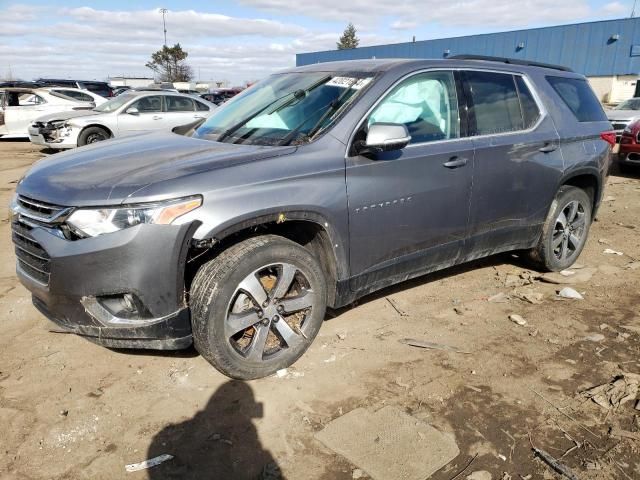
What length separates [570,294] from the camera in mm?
4457

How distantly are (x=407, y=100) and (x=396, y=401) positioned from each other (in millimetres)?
2006

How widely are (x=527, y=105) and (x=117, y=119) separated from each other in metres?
10.1

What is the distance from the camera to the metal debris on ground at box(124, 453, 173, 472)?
2367 millimetres

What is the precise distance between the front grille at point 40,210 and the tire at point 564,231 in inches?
152

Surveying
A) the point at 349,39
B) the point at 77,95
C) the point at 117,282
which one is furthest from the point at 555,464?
the point at 349,39

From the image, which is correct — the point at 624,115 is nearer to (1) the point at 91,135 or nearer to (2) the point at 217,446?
(1) the point at 91,135

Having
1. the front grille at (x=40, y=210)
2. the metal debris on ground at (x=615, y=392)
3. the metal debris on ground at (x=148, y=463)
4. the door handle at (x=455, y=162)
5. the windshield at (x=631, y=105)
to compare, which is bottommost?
the metal debris on ground at (x=148, y=463)

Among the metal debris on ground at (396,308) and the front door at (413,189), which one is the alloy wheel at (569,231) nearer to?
the front door at (413,189)

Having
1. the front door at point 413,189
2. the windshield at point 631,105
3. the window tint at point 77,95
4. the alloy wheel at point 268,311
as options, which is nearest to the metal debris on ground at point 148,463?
the alloy wheel at point 268,311

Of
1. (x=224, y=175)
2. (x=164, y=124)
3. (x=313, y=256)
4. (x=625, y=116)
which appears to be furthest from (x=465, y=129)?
(x=625, y=116)

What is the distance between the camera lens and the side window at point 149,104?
12.2 m

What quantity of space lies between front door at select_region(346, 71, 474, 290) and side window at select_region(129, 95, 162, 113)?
1017 centimetres

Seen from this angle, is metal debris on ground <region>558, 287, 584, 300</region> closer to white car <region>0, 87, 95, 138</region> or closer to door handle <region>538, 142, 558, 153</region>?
door handle <region>538, 142, 558, 153</region>

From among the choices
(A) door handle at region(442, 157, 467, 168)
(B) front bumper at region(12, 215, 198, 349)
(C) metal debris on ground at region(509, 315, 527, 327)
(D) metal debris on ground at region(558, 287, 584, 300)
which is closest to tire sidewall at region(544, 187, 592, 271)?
(D) metal debris on ground at region(558, 287, 584, 300)
